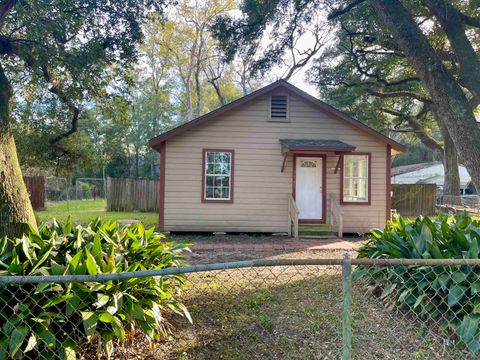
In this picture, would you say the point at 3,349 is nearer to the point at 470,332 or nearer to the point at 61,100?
the point at 470,332

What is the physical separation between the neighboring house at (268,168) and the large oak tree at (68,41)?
98.0 inches

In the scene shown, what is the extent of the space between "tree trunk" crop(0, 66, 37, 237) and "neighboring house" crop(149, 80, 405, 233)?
6.23 meters

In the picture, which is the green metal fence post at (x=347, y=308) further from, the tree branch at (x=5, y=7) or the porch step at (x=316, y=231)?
the porch step at (x=316, y=231)

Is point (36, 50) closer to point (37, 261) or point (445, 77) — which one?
point (37, 261)

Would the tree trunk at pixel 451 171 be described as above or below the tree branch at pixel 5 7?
below

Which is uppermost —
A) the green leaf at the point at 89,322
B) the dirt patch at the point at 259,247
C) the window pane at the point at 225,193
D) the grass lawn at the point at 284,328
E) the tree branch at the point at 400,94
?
the tree branch at the point at 400,94

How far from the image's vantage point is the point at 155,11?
10148mm

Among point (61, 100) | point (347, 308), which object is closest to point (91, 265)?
point (347, 308)

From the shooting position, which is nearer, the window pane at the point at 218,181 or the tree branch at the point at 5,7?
the tree branch at the point at 5,7

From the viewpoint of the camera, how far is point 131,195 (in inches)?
733

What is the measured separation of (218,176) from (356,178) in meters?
4.27

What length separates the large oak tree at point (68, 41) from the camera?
7023 millimetres

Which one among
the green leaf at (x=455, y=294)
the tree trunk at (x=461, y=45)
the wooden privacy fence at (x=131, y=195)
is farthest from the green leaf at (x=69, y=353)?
the wooden privacy fence at (x=131, y=195)

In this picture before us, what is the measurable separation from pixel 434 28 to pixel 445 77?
33.1 ft
